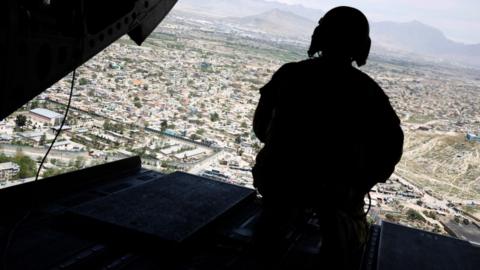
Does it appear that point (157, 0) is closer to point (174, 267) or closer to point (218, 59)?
point (174, 267)

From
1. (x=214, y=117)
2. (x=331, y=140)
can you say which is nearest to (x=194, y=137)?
(x=214, y=117)

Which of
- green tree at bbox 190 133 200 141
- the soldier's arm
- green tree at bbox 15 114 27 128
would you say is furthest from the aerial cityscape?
the soldier's arm

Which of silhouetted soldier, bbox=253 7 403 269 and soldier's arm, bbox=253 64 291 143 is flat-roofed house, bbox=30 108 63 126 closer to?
soldier's arm, bbox=253 64 291 143

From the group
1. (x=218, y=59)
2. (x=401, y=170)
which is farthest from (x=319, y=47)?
(x=218, y=59)

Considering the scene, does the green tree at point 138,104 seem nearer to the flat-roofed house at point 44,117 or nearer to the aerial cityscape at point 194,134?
the aerial cityscape at point 194,134

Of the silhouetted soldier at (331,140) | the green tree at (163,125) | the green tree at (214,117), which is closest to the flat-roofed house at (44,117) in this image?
the green tree at (163,125)

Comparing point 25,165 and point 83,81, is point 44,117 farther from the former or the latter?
point 83,81
